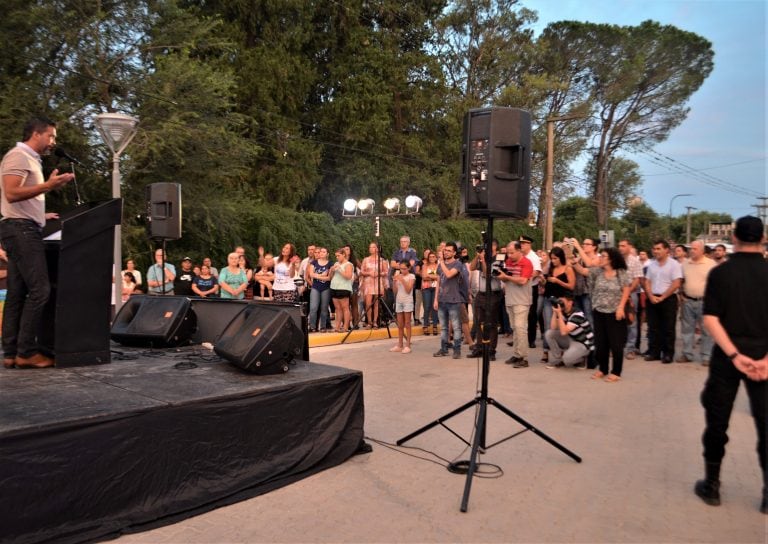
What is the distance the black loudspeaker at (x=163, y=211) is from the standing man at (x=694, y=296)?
7.79 meters

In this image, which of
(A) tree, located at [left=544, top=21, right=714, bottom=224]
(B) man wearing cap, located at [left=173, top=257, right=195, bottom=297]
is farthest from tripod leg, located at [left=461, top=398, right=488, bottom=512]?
(A) tree, located at [left=544, top=21, right=714, bottom=224]

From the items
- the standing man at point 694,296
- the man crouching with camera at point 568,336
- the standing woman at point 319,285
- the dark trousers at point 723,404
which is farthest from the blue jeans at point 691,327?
the standing woman at point 319,285

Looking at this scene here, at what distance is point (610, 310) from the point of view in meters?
8.03

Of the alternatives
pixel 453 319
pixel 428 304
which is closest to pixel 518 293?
pixel 453 319

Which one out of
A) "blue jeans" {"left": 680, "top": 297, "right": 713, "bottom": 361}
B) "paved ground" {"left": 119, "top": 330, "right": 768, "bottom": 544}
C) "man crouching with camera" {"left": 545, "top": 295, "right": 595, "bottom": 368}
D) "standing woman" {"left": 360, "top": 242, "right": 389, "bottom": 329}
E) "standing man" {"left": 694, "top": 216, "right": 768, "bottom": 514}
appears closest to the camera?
"paved ground" {"left": 119, "top": 330, "right": 768, "bottom": 544}

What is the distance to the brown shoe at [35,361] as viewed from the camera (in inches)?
184

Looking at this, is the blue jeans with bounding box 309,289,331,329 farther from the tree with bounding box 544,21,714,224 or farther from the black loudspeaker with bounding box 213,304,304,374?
the tree with bounding box 544,21,714,224

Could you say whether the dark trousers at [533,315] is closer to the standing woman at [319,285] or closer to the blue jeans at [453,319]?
the blue jeans at [453,319]

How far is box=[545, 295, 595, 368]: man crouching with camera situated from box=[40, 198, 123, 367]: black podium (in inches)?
254

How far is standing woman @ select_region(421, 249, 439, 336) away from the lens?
42.4 ft

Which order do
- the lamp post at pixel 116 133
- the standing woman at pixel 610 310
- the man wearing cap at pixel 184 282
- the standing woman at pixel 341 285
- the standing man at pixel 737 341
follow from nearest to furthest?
the standing man at pixel 737 341 < the standing woman at pixel 610 310 < the lamp post at pixel 116 133 < the man wearing cap at pixel 184 282 < the standing woman at pixel 341 285

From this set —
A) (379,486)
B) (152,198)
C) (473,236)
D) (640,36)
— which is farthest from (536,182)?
(379,486)

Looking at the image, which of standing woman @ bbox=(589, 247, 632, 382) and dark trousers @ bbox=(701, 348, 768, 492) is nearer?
dark trousers @ bbox=(701, 348, 768, 492)

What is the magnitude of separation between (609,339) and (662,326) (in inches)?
95.6
